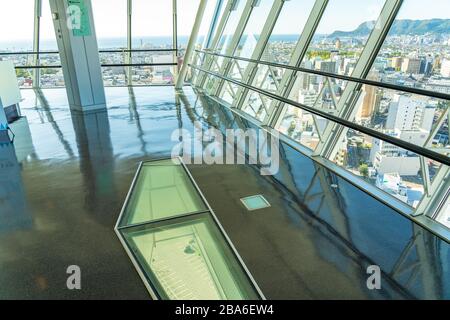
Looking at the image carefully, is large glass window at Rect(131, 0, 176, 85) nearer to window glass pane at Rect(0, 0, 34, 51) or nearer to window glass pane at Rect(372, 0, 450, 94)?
window glass pane at Rect(0, 0, 34, 51)

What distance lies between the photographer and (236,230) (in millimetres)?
2117

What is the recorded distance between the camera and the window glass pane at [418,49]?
2365mm

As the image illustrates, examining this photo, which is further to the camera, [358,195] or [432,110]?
[358,195]

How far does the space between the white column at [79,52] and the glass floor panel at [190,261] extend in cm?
467

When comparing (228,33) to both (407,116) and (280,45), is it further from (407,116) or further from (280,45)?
(407,116)

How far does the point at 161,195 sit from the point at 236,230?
0.90 m

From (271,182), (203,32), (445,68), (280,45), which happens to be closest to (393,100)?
(445,68)

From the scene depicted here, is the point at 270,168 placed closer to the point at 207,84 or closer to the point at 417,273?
the point at 417,273

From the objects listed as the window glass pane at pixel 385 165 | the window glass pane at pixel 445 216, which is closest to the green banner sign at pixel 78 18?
the window glass pane at pixel 385 165

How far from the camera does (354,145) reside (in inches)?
117

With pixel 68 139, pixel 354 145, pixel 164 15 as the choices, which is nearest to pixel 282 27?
pixel 354 145

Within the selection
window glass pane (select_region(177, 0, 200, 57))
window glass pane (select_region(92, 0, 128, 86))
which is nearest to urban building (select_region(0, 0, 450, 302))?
window glass pane (select_region(92, 0, 128, 86))

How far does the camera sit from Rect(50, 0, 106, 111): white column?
5.47 m
